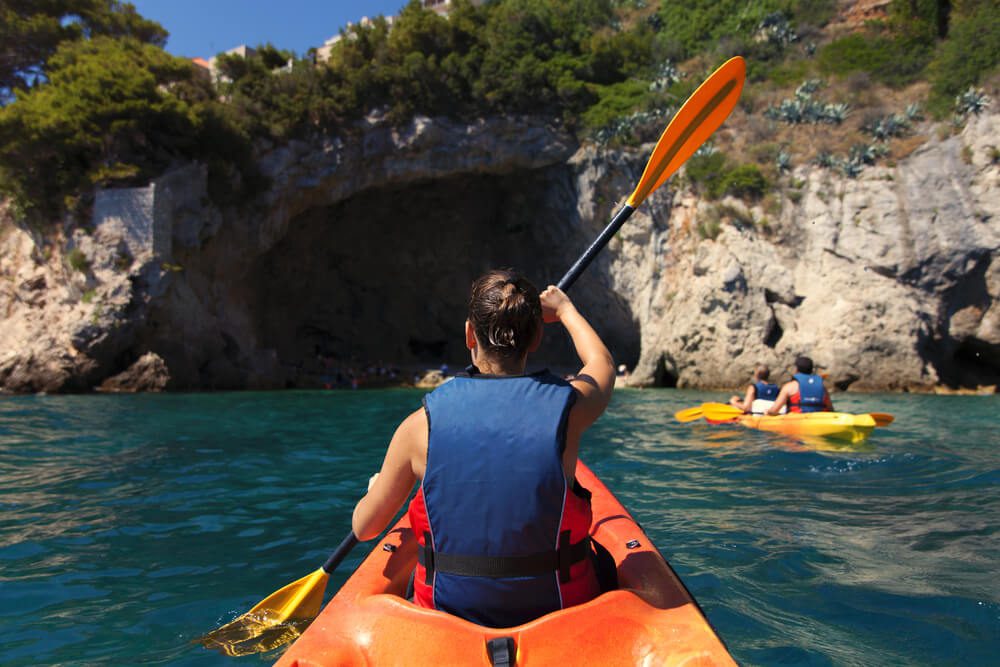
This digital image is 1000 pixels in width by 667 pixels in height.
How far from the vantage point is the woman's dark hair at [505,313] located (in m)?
1.88

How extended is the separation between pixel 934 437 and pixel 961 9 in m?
18.3

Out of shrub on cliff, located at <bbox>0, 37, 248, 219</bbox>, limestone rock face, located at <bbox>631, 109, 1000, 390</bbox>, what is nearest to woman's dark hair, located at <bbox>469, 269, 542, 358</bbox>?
limestone rock face, located at <bbox>631, 109, 1000, 390</bbox>

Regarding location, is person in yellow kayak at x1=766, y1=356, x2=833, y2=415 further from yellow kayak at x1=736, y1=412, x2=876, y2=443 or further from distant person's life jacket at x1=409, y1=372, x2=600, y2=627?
distant person's life jacket at x1=409, y1=372, x2=600, y2=627

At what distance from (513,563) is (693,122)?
3126 mm

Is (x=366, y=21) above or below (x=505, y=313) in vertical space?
above

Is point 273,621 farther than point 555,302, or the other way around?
point 273,621

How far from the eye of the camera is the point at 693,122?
156 inches

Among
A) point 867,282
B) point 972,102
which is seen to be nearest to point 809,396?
point 867,282

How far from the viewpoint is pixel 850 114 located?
18797mm

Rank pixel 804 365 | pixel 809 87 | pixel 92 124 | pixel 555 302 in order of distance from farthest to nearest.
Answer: pixel 809 87 → pixel 92 124 → pixel 804 365 → pixel 555 302

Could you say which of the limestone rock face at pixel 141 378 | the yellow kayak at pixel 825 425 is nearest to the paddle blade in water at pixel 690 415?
the yellow kayak at pixel 825 425

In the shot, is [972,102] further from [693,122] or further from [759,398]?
[693,122]

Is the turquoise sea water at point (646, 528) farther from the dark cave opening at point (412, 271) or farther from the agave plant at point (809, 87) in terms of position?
the dark cave opening at point (412, 271)

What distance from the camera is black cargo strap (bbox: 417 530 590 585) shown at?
1.84 m
